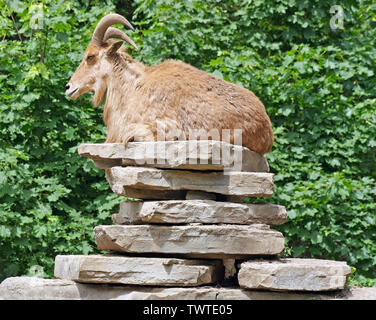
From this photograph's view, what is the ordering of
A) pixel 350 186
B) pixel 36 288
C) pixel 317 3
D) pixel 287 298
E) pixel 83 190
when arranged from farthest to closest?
pixel 317 3 → pixel 83 190 → pixel 350 186 → pixel 36 288 → pixel 287 298

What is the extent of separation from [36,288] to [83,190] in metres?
4.22

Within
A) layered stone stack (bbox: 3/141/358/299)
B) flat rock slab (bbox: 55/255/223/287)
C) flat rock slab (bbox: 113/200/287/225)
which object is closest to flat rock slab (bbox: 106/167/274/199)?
layered stone stack (bbox: 3/141/358/299)

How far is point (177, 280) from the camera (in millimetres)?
6785

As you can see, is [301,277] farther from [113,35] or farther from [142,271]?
[113,35]

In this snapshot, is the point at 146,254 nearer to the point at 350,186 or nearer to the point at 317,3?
the point at 350,186

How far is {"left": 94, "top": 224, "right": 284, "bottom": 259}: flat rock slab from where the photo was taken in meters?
6.81

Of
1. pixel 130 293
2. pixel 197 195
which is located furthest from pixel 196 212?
pixel 130 293

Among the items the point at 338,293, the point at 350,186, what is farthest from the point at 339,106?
the point at 338,293

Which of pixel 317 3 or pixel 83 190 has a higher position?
pixel 317 3

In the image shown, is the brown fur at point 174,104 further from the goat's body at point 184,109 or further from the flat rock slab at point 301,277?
the flat rock slab at point 301,277

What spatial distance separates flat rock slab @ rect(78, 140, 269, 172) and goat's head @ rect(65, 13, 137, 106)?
112cm

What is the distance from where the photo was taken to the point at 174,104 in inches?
287

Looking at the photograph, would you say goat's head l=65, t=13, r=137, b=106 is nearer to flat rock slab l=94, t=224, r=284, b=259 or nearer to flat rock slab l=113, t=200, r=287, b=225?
flat rock slab l=113, t=200, r=287, b=225

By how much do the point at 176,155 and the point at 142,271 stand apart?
3.94 feet
